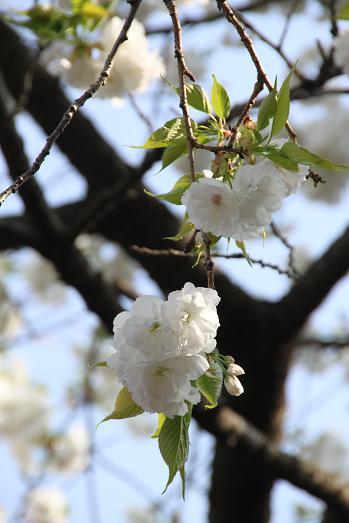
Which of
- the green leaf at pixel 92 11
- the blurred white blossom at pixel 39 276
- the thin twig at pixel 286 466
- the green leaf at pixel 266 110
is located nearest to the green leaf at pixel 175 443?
the green leaf at pixel 266 110

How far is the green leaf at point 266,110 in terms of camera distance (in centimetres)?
67

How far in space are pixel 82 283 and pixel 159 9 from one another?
42.3 inches

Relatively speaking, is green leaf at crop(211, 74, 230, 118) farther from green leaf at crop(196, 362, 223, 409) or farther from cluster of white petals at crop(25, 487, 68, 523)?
cluster of white petals at crop(25, 487, 68, 523)

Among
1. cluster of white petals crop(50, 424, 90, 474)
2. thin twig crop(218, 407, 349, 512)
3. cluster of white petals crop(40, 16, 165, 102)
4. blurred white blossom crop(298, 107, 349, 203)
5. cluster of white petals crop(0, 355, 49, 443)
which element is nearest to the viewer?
cluster of white petals crop(40, 16, 165, 102)

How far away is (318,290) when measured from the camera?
2062 mm

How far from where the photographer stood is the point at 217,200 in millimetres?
652

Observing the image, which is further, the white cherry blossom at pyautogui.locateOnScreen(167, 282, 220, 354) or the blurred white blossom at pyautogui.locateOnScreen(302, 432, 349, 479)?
the blurred white blossom at pyautogui.locateOnScreen(302, 432, 349, 479)

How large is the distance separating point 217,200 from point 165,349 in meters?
0.14

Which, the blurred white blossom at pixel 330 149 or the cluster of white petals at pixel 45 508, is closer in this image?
the blurred white blossom at pixel 330 149

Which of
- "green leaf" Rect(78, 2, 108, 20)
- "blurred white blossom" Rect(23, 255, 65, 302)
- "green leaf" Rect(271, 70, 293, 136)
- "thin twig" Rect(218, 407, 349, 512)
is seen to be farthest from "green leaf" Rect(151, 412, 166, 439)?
"blurred white blossom" Rect(23, 255, 65, 302)

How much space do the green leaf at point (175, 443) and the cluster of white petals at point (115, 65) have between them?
2.62 ft

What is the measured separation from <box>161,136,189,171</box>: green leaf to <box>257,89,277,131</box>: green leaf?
8cm

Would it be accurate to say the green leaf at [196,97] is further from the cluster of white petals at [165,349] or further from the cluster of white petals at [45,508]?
the cluster of white petals at [45,508]

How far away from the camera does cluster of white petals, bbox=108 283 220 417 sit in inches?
23.4
